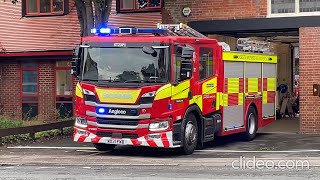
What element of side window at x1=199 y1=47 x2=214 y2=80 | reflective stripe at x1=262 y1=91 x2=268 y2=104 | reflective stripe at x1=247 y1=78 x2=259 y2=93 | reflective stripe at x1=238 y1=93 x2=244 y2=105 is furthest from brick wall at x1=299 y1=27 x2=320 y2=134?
side window at x1=199 y1=47 x2=214 y2=80

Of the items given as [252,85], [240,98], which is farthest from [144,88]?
[252,85]

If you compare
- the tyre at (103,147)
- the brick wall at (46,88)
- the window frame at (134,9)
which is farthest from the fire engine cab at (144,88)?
the brick wall at (46,88)

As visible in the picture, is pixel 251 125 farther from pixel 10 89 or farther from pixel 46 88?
pixel 10 89

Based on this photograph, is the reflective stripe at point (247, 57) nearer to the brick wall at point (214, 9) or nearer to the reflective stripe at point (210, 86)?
the reflective stripe at point (210, 86)

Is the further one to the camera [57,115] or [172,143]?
[57,115]

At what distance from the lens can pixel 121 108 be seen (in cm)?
1416

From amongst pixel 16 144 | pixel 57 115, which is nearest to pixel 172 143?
pixel 16 144

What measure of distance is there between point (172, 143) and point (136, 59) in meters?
2.04

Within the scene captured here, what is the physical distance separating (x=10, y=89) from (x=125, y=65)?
45.6ft

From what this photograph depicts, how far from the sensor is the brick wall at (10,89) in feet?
87.7

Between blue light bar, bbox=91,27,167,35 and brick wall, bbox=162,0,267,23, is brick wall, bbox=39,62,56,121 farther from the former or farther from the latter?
blue light bar, bbox=91,27,167,35

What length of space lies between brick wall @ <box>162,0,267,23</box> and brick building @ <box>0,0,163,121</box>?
5.32m

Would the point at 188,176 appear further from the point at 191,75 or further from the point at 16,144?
the point at 16,144

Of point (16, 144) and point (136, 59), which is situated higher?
point (136, 59)
